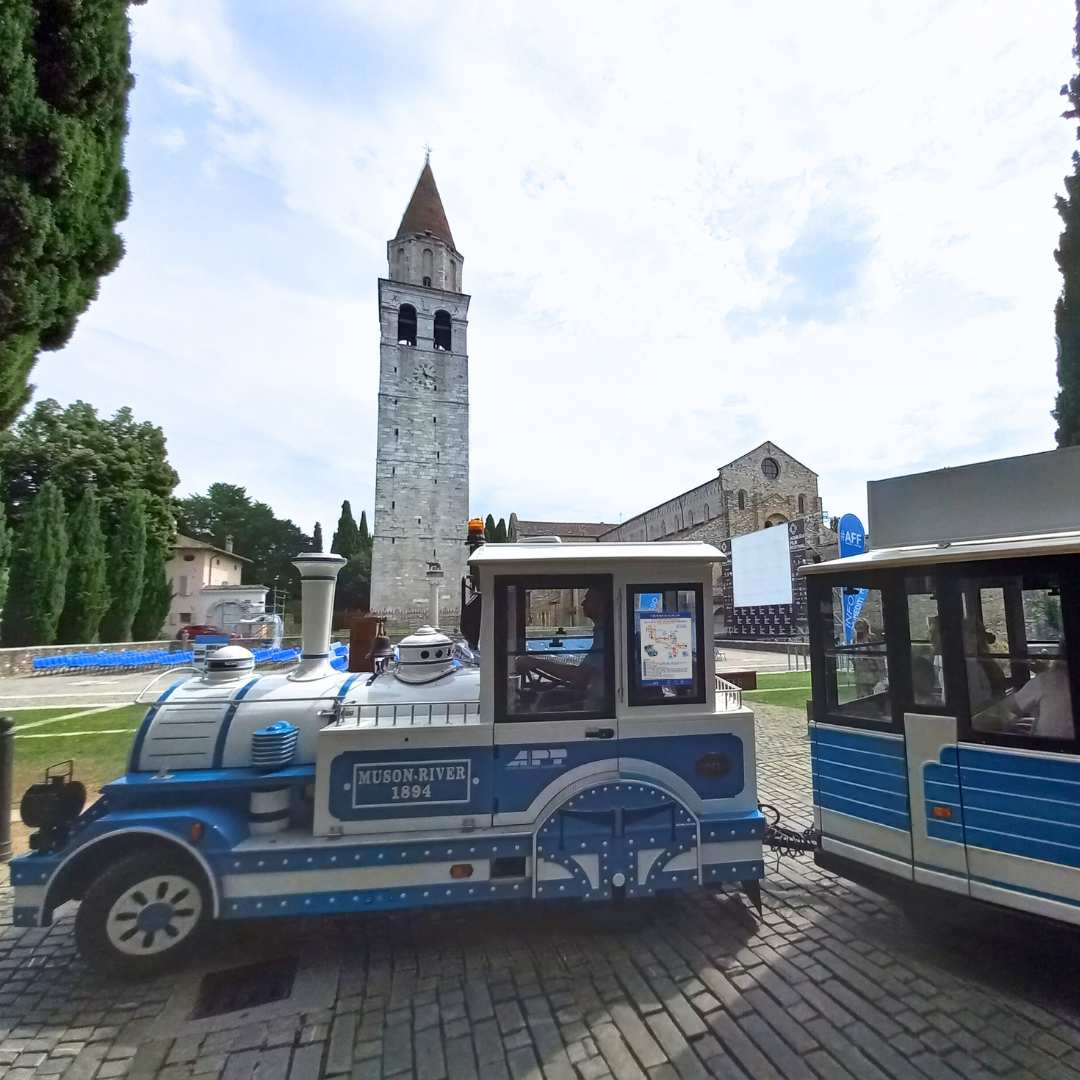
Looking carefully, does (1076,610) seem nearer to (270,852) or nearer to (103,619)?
(270,852)

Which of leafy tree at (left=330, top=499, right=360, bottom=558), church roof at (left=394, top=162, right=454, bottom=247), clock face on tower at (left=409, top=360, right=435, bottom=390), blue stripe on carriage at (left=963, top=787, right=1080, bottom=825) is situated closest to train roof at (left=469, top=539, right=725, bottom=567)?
blue stripe on carriage at (left=963, top=787, right=1080, bottom=825)

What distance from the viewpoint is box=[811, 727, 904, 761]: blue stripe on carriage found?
3359 mm

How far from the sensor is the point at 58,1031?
2.70m

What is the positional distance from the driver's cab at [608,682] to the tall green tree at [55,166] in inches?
298

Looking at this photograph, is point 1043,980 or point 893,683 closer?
point 1043,980

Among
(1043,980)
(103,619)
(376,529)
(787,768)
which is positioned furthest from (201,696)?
(376,529)

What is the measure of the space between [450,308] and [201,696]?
138 feet

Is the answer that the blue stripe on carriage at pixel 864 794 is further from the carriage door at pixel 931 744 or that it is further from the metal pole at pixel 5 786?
the metal pole at pixel 5 786

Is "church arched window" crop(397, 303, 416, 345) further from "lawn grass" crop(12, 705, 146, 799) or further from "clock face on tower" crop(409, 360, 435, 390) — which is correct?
"lawn grass" crop(12, 705, 146, 799)

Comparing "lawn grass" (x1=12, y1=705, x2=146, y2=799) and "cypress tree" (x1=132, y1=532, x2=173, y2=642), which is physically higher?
"cypress tree" (x1=132, y1=532, x2=173, y2=642)

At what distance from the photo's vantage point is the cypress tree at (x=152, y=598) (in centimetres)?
Answer: 2711

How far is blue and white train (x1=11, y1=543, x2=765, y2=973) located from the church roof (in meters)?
44.9

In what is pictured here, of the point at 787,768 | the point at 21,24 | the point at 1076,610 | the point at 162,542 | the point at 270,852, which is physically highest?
the point at 21,24

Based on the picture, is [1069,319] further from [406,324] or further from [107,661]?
[406,324]
